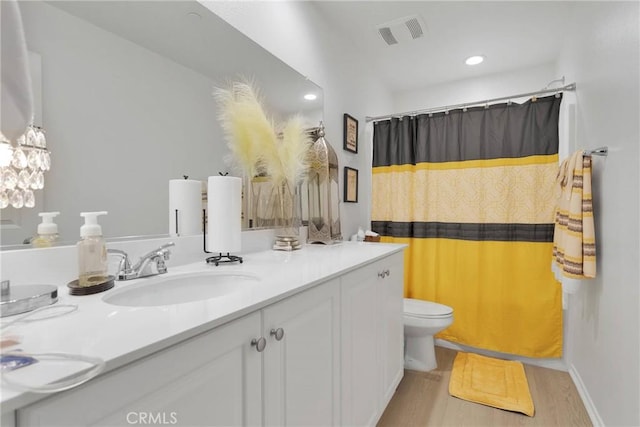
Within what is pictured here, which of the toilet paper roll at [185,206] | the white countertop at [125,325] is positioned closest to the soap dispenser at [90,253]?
the white countertop at [125,325]

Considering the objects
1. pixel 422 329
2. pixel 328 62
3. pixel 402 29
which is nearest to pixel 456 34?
pixel 402 29

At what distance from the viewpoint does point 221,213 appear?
1.10m

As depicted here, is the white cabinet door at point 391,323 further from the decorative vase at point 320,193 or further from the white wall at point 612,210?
the white wall at point 612,210

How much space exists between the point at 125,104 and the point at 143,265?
520 mm

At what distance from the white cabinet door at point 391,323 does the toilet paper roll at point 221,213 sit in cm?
71

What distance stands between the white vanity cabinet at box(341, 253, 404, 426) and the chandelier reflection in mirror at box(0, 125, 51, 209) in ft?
3.08

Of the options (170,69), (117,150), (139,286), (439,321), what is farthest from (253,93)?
(439,321)

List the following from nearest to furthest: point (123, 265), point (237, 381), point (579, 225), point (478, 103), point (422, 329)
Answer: point (237, 381), point (123, 265), point (579, 225), point (422, 329), point (478, 103)

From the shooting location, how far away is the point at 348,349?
3.67ft

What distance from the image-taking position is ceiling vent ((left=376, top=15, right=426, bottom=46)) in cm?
205

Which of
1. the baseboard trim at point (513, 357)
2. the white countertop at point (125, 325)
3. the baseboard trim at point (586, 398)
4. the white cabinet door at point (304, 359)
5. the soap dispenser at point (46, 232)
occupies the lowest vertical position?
the baseboard trim at point (513, 357)

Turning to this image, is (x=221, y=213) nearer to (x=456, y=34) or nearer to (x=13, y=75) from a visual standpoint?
(x=13, y=75)

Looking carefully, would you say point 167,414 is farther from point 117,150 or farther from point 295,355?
point 117,150

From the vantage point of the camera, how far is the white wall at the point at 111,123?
0.84 meters
